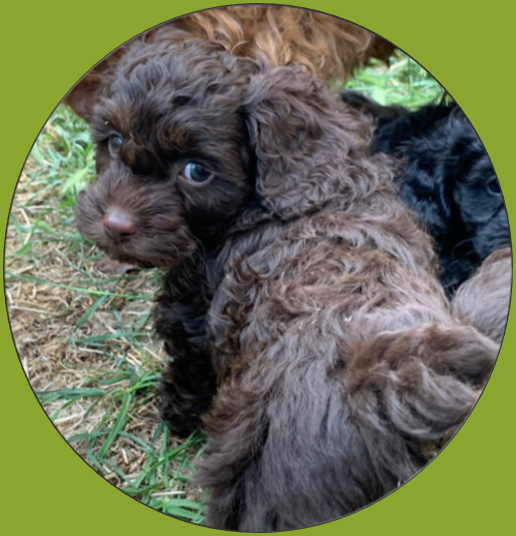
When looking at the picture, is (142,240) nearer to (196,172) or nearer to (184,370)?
(196,172)

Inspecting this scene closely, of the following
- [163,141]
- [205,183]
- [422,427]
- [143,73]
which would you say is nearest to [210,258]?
[205,183]

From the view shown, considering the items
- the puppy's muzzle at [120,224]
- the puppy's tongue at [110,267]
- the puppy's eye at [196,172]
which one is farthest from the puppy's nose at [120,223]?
the puppy's tongue at [110,267]

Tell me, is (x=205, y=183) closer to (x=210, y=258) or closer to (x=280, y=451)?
(x=210, y=258)

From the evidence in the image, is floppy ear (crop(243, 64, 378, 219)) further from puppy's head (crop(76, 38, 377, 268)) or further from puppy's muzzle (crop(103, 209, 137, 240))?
puppy's muzzle (crop(103, 209, 137, 240))

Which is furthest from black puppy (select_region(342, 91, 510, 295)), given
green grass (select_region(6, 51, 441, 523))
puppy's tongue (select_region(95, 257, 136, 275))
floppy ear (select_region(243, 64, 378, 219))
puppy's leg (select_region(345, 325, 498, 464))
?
puppy's tongue (select_region(95, 257, 136, 275))

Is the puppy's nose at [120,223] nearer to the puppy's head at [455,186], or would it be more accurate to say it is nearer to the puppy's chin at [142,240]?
the puppy's chin at [142,240]

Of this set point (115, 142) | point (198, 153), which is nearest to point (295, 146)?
point (198, 153)
